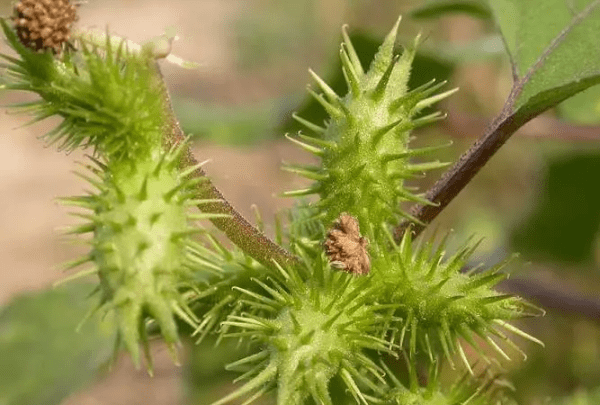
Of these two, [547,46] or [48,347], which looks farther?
[48,347]

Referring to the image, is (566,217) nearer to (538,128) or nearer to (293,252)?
(538,128)

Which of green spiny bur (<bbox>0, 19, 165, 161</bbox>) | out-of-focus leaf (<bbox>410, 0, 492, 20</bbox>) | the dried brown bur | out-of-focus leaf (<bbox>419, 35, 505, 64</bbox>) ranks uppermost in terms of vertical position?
out-of-focus leaf (<bbox>410, 0, 492, 20</bbox>)

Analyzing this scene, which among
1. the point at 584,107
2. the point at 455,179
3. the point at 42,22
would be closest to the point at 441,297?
the point at 455,179

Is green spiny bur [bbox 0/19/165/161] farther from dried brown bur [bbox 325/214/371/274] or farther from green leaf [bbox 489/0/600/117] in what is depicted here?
green leaf [bbox 489/0/600/117]

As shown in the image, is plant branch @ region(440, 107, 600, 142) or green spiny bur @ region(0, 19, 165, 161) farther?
plant branch @ region(440, 107, 600, 142)

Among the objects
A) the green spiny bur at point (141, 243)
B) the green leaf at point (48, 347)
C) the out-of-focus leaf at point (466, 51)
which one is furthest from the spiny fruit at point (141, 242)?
the out-of-focus leaf at point (466, 51)

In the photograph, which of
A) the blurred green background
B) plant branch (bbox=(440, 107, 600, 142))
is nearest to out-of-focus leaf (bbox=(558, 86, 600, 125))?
the blurred green background

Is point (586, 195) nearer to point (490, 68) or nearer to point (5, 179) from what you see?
point (490, 68)
